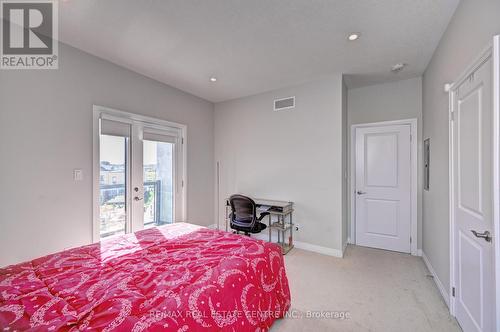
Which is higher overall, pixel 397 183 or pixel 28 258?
pixel 397 183

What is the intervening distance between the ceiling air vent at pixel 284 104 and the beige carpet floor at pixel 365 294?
248 cm

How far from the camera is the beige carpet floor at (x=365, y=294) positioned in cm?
184

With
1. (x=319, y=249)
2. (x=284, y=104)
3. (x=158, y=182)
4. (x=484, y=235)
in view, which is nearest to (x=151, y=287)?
(x=484, y=235)

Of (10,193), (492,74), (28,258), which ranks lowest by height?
(28,258)

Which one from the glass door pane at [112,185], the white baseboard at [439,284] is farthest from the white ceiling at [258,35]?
the white baseboard at [439,284]

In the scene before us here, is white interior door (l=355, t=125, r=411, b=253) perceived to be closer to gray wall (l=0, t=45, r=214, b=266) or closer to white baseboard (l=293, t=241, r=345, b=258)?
white baseboard (l=293, t=241, r=345, b=258)

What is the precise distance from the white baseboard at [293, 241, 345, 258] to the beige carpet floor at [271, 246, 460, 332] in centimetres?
10

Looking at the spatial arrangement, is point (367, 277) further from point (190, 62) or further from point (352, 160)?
point (190, 62)

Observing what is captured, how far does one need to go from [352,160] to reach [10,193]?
4.57m

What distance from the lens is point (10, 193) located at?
6.76 ft

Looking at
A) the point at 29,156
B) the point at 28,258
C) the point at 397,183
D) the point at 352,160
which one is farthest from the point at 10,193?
the point at 397,183

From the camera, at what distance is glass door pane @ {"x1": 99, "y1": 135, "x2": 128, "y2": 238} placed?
282 centimetres

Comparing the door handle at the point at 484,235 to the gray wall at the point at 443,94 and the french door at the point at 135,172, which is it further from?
the french door at the point at 135,172

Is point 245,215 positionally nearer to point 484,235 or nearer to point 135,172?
point 135,172
